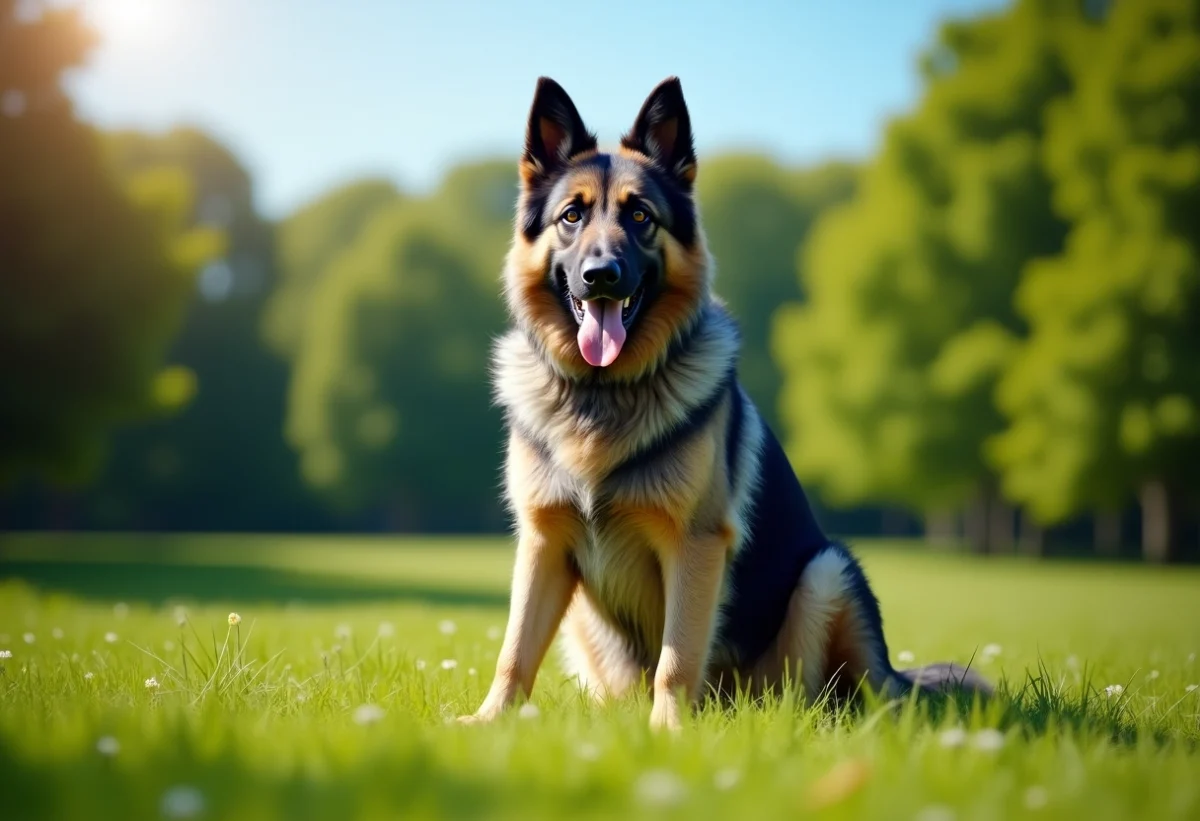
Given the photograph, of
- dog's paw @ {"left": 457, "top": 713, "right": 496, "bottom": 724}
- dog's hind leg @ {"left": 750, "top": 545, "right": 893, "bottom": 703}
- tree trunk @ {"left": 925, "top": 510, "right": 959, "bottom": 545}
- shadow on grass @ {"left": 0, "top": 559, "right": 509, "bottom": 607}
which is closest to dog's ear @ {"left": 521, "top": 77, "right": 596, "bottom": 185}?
dog's hind leg @ {"left": 750, "top": 545, "right": 893, "bottom": 703}

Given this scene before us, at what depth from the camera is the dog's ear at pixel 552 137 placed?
15.7ft

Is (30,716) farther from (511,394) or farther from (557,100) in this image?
(557,100)

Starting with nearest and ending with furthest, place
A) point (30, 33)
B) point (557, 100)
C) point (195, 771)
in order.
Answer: point (195, 771) → point (557, 100) → point (30, 33)

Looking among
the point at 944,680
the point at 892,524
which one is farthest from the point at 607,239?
the point at 892,524

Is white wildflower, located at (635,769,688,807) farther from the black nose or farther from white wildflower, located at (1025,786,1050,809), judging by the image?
the black nose

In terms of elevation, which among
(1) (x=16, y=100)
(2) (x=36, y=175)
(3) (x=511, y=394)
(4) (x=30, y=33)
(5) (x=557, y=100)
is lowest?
(3) (x=511, y=394)

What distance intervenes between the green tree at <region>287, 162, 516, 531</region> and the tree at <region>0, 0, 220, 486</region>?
57.2 ft

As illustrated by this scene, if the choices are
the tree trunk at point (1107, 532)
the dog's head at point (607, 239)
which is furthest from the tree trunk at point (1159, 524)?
the dog's head at point (607, 239)

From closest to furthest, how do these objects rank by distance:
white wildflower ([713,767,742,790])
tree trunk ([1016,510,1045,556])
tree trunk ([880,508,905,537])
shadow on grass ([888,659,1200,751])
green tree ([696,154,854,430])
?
white wildflower ([713,767,742,790]), shadow on grass ([888,659,1200,751]), tree trunk ([1016,510,1045,556]), green tree ([696,154,854,430]), tree trunk ([880,508,905,537])

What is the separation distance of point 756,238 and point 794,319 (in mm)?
11593

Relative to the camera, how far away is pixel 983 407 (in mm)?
24875

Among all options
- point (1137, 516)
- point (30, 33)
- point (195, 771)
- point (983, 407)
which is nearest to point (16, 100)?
point (30, 33)

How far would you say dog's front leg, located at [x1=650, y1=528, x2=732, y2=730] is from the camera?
416 cm

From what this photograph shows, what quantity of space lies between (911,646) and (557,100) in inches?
204
